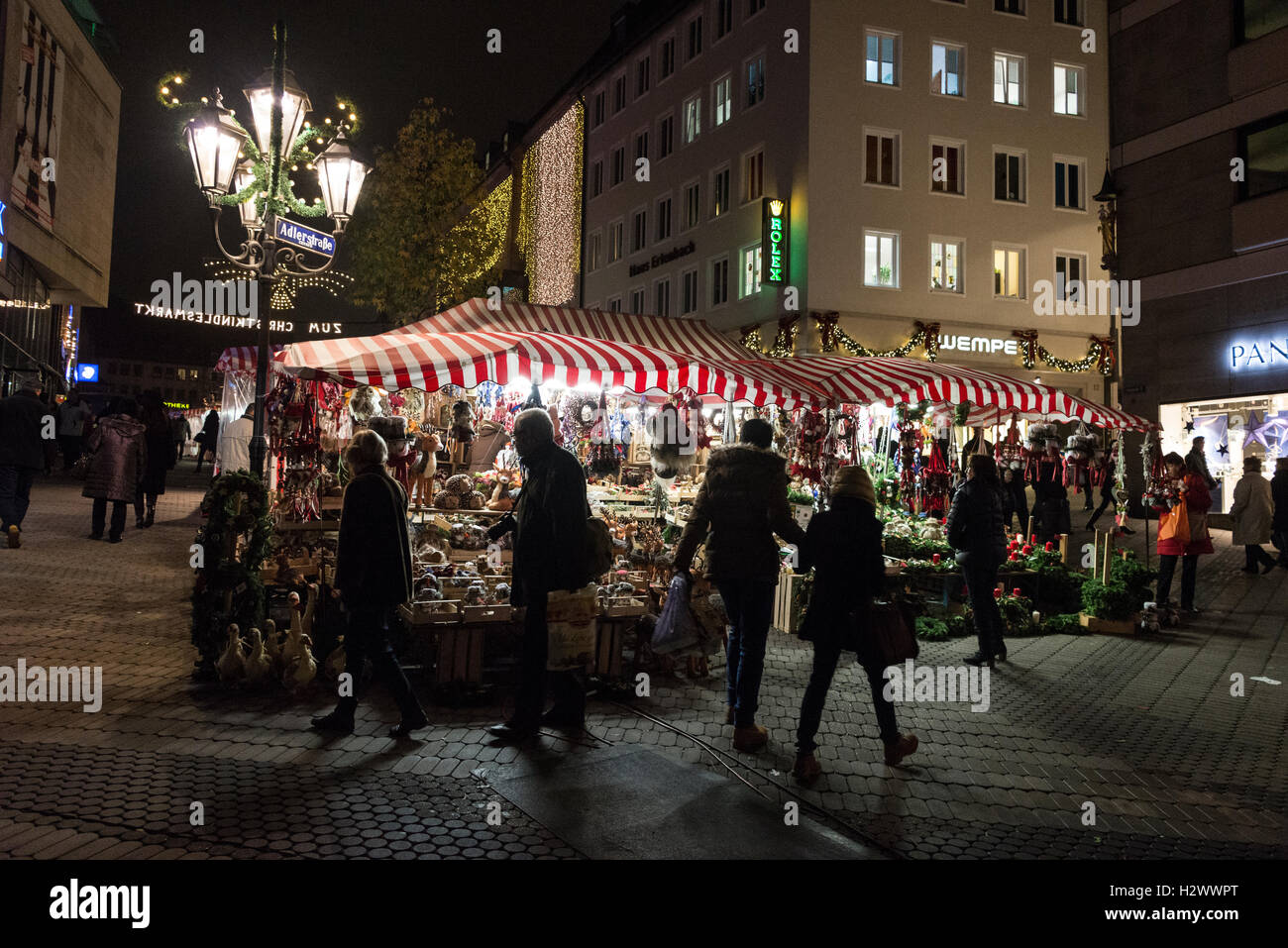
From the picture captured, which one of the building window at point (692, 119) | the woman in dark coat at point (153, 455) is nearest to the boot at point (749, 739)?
the woman in dark coat at point (153, 455)

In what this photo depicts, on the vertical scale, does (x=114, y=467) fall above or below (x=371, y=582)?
above

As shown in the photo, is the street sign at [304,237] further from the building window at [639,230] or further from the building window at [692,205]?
the building window at [639,230]

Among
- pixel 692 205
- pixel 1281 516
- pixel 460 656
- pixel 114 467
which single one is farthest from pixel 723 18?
pixel 460 656

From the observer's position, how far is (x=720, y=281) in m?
25.7

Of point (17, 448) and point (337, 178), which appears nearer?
point (337, 178)

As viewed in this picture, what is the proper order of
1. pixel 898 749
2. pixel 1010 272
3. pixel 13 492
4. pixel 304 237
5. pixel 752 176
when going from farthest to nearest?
pixel 752 176 < pixel 1010 272 < pixel 13 492 < pixel 304 237 < pixel 898 749

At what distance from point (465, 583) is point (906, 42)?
71.8 feet

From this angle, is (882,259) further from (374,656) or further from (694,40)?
(374,656)

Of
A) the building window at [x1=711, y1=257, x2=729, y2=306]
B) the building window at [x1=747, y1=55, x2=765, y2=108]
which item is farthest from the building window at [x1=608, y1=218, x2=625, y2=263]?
the building window at [x1=747, y1=55, x2=765, y2=108]

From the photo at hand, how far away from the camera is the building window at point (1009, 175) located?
23234 millimetres

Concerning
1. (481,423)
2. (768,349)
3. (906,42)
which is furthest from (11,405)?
(906,42)

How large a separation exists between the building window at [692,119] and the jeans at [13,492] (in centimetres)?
2177

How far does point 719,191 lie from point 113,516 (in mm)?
19427
